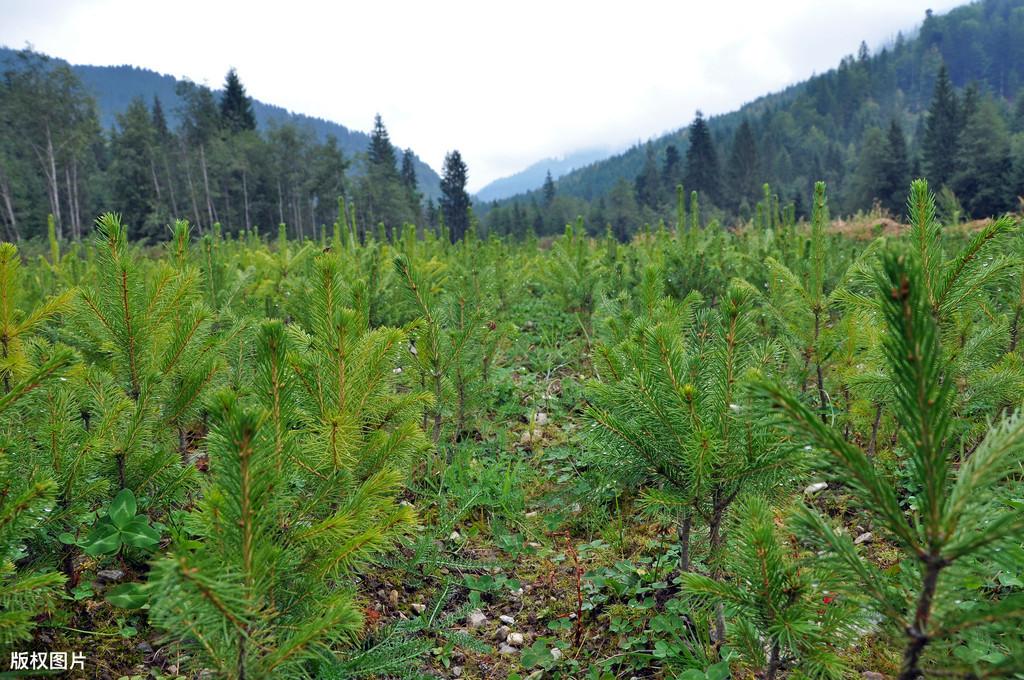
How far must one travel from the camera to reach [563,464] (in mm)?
3625

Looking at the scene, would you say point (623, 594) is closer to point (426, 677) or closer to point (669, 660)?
point (669, 660)

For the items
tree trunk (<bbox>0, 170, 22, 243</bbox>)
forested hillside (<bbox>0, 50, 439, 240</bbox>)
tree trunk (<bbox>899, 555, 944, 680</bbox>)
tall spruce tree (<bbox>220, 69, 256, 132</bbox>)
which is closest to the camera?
tree trunk (<bbox>899, 555, 944, 680</bbox>)

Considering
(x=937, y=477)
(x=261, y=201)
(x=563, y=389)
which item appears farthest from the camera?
(x=261, y=201)

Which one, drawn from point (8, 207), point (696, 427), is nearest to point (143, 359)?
point (696, 427)

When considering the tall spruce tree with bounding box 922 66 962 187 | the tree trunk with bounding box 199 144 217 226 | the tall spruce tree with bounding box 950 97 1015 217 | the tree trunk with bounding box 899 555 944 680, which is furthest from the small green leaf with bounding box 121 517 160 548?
the tall spruce tree with bounding box 922 66 962 187

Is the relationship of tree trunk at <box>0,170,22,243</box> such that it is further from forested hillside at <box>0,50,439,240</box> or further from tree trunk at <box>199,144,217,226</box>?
tree trunk at <box>199,144,217,226</box>

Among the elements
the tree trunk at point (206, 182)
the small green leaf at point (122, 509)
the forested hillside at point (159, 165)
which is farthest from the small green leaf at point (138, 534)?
the tree trunk at point (206, 182)

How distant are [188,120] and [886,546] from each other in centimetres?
5681

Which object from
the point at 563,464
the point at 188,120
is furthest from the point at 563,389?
the point at 188,120

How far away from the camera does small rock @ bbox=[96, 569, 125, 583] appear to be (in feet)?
7.14

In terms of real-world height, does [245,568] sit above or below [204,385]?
below

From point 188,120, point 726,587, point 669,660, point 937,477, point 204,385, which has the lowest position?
point 669,660

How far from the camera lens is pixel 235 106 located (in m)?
56.7

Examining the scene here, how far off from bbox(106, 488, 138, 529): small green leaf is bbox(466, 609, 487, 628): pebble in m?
1.41
